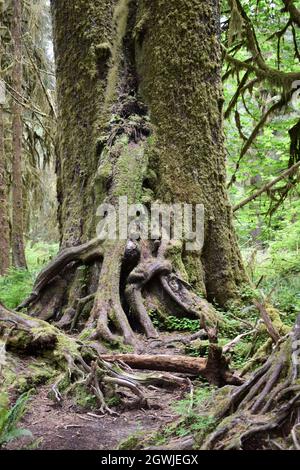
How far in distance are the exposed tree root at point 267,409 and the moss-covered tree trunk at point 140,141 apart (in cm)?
266

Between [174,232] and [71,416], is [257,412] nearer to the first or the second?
[71,416]

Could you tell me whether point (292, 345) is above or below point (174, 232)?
below

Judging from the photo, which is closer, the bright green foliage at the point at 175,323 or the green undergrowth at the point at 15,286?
the bright green foliage at the point at 175,323

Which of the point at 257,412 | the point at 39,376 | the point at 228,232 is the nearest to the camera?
the point at 257,412

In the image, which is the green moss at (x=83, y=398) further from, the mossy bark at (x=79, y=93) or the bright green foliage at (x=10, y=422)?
the mossy bark at (x=79, y=93)

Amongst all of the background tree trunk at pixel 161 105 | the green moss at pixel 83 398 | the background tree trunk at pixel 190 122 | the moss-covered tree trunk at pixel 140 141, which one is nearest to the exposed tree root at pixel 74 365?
the green moss at pixel 83 398

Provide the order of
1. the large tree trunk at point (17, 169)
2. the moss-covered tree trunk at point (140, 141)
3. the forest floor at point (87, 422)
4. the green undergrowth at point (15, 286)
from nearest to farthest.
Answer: the forest floor at point (87, 422), the moss-covered tree trunk at point (140, 141), the green undergrowth at point (15, 286), the large tree trunk at point (17, 169)

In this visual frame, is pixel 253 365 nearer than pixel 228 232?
Yes

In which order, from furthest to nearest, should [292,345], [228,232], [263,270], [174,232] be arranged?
[263,270] < [228,232] < [174,232] < [292,345]

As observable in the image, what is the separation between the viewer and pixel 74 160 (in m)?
6.05

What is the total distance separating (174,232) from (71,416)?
2.85 m

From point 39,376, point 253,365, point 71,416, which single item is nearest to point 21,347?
point 39,376

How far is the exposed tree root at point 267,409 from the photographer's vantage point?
186cm

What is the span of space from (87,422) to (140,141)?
142 inches
